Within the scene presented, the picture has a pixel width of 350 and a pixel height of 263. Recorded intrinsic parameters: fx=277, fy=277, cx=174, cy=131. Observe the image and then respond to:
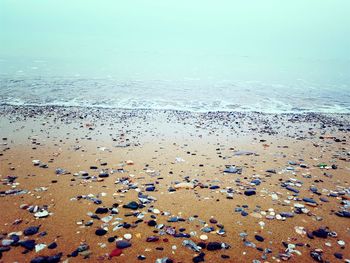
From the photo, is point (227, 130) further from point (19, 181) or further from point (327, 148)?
point (19, 181)

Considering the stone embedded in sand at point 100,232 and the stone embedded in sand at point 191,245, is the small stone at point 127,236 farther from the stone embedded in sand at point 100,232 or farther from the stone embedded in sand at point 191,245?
the stone embedded in sand at point 191,245

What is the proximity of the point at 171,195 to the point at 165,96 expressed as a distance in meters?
17.2

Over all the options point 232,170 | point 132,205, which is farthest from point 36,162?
point 232,170

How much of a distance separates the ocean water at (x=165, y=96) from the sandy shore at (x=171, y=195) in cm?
692

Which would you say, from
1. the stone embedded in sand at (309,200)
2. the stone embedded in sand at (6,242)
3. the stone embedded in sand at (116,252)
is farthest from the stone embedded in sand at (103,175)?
the stone embedded in sand at (309,200)

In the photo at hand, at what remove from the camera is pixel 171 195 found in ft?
23.0

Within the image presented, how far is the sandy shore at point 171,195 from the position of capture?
5066 millimetres

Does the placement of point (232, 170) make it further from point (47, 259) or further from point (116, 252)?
point (47, 259)

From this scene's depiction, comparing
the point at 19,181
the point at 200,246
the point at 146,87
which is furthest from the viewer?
the point at 146,87

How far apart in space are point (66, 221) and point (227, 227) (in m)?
3.34

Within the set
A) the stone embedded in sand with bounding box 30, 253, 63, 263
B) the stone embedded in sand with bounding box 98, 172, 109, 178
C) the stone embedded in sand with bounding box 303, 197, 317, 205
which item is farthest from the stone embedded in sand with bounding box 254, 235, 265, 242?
the stone embedded in sand with bounding box 98, 172, 109, 178

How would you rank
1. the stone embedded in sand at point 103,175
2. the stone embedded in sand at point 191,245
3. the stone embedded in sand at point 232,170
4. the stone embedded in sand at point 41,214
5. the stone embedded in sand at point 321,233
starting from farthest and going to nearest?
the stone embedded in sand at point 232,170, the stone embedded in sand at point 103,175, the stone embedded in sand at point 41,214, the stone embedded in sand at point 321,233, the stone embedded in sand at point 191,245

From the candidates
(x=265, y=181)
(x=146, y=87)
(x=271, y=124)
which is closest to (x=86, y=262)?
(x=265, y=181)

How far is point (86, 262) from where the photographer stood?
4676 millimetres
